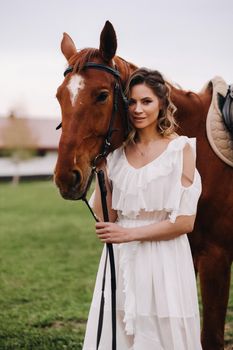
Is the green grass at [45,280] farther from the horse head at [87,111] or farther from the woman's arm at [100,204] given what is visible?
the horse head at [87,111]

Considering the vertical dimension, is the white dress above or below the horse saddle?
below

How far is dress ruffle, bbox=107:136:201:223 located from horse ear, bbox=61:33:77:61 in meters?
0.89

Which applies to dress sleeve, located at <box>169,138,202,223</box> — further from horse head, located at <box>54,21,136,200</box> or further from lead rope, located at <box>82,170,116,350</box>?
horse head, located at <box>54,21,136,200</box>

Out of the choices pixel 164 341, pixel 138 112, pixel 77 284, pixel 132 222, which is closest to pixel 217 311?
pixel 164 341

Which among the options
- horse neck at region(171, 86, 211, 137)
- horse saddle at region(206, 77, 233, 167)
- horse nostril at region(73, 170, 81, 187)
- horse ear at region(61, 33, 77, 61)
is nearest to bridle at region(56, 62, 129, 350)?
horse nostril at region(73, 170, 81, 187)

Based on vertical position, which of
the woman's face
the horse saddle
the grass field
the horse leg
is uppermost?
the woman's face

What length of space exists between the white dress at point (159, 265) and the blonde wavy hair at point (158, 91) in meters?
0.13

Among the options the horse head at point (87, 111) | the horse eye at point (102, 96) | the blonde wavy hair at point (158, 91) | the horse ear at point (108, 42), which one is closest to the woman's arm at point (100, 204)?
the horse head at point (87, 111)

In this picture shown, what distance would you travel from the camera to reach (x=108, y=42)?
2.91m

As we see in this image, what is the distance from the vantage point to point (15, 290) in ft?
21.7

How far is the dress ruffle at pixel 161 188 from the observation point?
8.73 feet

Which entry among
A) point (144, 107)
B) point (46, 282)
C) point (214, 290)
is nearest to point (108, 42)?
point (144, 107)

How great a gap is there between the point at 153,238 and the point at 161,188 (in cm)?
27

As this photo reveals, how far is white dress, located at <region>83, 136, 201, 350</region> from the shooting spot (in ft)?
8.73
